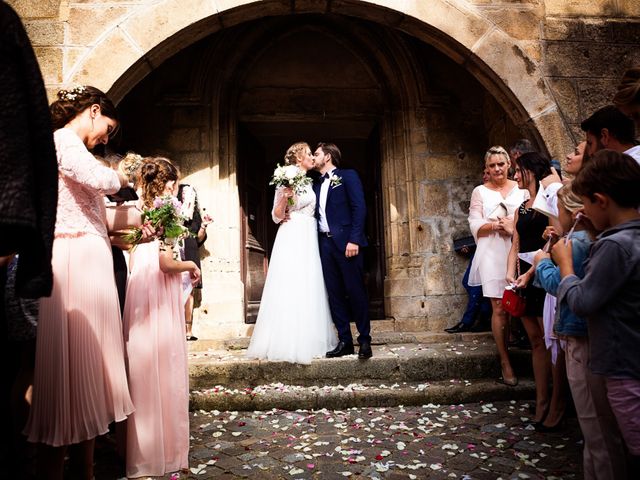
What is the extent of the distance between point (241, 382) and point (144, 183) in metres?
2.05

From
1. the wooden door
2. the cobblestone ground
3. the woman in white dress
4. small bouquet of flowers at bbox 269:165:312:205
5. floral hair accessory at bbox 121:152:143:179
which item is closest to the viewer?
the cobblestone ground

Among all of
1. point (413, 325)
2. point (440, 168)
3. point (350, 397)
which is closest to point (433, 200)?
point (440, 168)

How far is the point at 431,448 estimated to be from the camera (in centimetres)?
287

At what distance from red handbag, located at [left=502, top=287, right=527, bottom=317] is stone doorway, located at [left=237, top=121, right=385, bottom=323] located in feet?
9.86

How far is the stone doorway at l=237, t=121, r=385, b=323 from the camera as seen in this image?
20.8ft

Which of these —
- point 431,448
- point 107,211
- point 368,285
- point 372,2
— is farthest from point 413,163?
point 107,211

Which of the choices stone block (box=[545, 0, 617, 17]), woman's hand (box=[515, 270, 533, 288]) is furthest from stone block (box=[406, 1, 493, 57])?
woman's hand (box=[515, 270, 533, 288])

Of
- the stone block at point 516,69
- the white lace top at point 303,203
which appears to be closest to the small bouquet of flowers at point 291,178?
the white lace top at point 303,203

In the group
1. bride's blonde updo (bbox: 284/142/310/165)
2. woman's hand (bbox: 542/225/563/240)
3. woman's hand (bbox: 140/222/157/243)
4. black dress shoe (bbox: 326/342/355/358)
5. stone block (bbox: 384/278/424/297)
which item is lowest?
black dress shoe (bbox: 326/342/355/358)

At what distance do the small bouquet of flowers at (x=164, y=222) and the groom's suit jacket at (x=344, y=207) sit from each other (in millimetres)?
2050

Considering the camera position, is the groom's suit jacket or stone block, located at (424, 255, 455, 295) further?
stone block, located at (424, 255, 455, 295)

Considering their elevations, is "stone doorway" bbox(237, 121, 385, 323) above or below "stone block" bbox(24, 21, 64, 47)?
below

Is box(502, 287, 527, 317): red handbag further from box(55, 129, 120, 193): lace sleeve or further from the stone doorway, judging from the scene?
the stone doorway

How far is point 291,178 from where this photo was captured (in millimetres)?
4422
